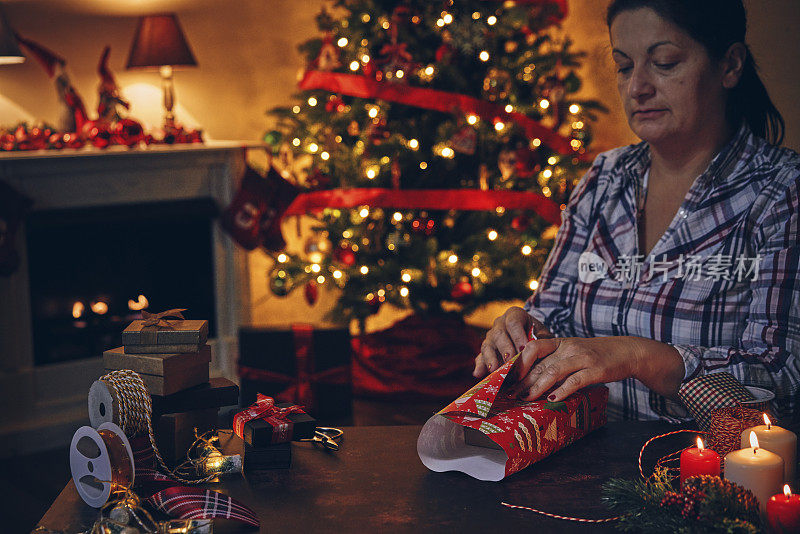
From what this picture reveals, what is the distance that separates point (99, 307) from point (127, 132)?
784mm

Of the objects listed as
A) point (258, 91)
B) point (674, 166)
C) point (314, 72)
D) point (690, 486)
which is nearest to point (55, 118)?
point (258, 91)

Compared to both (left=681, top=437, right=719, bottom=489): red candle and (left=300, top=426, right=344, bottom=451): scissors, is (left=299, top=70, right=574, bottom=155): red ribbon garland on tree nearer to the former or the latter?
(left=300, top=426, right=344, bottom=451): scissors

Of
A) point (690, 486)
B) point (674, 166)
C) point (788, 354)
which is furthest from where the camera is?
point (674, 166)

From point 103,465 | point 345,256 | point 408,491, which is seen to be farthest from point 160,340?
point 345,256

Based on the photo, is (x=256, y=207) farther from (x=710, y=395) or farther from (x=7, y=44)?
(x=710, y=395)

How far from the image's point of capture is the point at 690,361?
4.51ft

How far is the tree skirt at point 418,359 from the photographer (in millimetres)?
3631

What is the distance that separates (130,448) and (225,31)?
144 inches

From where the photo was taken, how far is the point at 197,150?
3779 mm

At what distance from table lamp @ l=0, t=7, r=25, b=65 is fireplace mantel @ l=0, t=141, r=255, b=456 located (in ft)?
1.31

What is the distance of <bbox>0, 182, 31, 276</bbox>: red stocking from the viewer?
3268 mm

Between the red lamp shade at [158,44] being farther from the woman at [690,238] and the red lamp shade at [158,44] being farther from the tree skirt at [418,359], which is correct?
the woman at [690,238]

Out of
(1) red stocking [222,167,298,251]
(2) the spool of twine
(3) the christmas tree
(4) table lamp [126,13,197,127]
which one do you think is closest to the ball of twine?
(2) the spool of twine

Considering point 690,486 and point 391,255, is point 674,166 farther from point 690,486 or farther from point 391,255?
point 391,255
